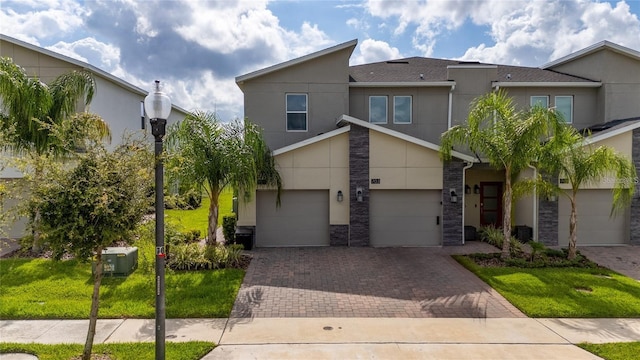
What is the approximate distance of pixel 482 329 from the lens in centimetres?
737

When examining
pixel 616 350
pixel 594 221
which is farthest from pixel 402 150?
pixel 616 350

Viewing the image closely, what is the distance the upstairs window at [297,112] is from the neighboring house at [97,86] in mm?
6503

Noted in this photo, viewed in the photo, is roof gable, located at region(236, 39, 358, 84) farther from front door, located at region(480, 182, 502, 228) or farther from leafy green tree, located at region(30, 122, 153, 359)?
leafy green tree, located at region(30, 122, 153, 359)

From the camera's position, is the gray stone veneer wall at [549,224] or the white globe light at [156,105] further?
the gray stone veneer wall at [549,224]

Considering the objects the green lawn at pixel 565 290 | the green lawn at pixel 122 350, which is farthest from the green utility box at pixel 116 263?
the green lawn at pixel 565 290

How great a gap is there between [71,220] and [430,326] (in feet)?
21.6

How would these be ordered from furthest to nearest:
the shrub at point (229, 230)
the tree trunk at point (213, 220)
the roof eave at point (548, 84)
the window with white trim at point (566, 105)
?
1. the window with white trim at point (566, 105)
2. the roof eave at point (548, 84)
3. the shrub at point (229, 230)
4. the tree trunk at point (213, 220)

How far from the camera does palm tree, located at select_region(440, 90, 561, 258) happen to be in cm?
1130

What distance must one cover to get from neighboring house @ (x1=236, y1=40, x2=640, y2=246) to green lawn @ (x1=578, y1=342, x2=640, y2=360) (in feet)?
26.3

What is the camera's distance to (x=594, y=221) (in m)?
14.9

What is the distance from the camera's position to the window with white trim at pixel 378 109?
56.6ft

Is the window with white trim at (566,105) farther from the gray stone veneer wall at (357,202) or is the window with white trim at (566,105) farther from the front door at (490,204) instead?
the gray stone veneer wall at (357,202)

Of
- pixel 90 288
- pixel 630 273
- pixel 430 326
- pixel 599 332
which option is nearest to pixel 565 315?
A: pixel 599 332

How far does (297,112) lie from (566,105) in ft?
42.1
